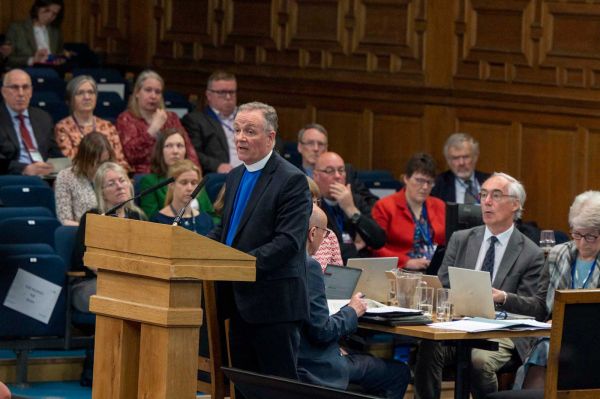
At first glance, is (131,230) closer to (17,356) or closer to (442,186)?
(17,356)

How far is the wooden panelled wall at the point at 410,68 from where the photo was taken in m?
8.82

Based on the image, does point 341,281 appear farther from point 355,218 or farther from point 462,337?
point 355,218

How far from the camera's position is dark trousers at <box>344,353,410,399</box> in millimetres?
5602

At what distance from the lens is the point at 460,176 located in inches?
334

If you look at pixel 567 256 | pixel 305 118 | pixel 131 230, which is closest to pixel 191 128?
pixel 305 118

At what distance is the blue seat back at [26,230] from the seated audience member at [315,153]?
2.03 m

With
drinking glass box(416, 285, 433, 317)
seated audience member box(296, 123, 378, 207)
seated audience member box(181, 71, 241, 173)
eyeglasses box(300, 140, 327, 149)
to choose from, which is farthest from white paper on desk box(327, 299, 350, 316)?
seated audience member box(181, 71, 241, 173)

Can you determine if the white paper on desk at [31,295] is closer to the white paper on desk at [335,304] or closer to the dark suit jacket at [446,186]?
the white paper on desk at [335,304]

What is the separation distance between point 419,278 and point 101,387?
2058mm

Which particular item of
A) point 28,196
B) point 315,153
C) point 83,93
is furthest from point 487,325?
point 83,93

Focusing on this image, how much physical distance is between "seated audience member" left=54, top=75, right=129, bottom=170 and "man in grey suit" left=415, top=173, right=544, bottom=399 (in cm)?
295

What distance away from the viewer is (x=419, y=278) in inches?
218

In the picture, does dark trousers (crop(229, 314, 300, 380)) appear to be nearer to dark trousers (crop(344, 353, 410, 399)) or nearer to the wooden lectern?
the wooden lectern

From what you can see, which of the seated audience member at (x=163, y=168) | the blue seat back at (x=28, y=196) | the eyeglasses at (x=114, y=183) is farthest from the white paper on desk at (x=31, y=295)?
the seated audience member at (x=163, y=168)
